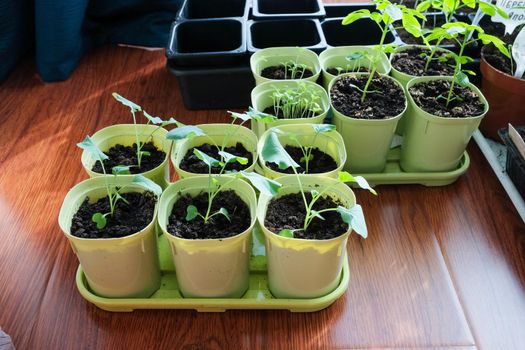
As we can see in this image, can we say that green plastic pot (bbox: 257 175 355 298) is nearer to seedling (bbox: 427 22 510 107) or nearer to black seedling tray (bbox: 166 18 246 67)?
seedling (bbox: 427 22 510 107)

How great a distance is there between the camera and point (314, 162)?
936 mm

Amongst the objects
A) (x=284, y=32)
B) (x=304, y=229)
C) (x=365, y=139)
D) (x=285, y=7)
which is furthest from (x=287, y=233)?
(x=285, y=7)

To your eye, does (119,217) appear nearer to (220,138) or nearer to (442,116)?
(220,138)

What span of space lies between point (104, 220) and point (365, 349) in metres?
0.49

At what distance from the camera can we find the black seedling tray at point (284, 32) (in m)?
1.34

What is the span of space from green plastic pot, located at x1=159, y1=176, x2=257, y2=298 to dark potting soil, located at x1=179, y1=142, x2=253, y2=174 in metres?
0.07

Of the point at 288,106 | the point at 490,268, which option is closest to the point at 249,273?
the point at 288,106

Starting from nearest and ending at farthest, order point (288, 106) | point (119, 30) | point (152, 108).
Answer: point (288, 106) → point (152, 108) → point (119, 30)

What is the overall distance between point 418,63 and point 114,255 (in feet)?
2.77

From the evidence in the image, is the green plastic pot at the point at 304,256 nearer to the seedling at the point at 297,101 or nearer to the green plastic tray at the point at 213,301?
the green plastic tray at the point at 213,301

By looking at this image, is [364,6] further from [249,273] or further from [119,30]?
[249,273]

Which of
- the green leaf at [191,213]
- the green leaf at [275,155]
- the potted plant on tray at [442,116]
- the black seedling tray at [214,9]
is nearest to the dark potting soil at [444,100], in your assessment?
the potted plant on tray at [442,116]

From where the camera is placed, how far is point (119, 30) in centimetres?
156

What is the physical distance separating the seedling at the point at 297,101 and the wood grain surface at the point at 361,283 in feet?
0.76
